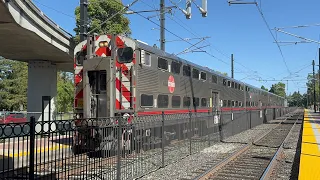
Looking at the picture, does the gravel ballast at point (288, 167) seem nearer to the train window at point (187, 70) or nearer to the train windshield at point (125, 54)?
the train window at point (187, 70)

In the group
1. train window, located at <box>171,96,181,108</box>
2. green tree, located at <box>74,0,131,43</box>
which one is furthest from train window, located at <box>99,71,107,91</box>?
green tree, located at <box>74,0,131,43</box>

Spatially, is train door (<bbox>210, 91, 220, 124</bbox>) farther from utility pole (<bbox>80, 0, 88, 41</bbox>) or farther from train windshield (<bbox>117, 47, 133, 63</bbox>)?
train windshield (<bbox>117, 47, 133, 63</bbox>)

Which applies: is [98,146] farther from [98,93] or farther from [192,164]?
[98,93]

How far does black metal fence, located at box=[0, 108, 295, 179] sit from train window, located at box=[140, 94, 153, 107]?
153 centimetres

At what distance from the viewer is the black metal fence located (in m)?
5.71

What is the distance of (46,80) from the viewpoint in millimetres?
20453

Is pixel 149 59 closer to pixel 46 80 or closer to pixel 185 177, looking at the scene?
pixel 185 177

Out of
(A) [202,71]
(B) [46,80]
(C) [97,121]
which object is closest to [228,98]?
(A) [202,71]

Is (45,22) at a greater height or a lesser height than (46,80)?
greater

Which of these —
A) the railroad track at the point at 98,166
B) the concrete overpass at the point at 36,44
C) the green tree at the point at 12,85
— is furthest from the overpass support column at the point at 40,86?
the green tree at the point at 12,85

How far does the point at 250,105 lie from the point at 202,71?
604 inches

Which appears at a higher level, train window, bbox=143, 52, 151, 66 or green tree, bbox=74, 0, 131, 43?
green tree, bbox=74, 0, 131, 43

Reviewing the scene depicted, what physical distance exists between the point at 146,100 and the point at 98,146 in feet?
17.1

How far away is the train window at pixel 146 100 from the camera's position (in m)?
12.2
